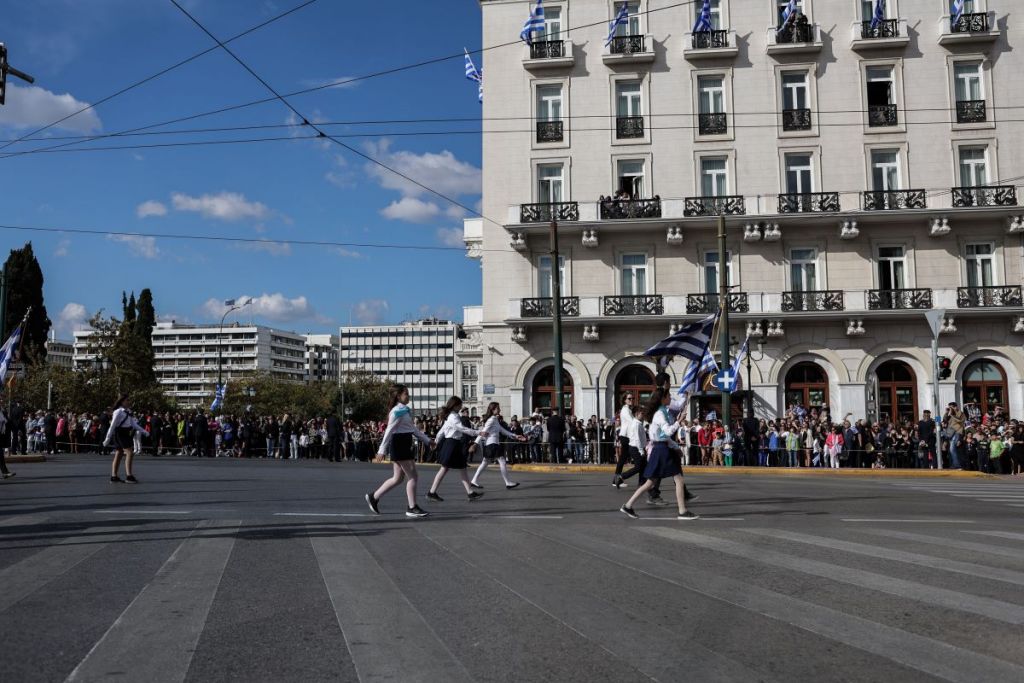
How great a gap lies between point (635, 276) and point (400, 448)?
2528 centimetres

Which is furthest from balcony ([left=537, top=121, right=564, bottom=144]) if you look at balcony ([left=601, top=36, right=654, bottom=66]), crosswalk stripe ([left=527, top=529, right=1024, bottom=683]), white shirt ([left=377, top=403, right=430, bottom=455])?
crosswalk stripe ([left=527, top=529, right=1024, bottom=683])

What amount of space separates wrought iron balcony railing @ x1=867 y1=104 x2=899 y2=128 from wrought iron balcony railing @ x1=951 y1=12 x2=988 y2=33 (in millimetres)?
3876

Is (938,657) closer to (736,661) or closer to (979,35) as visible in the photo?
(736,661)

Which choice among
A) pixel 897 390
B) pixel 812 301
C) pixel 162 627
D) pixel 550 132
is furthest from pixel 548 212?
pixel 162 627

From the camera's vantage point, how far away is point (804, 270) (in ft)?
118

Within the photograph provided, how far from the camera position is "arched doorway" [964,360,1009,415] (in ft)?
114

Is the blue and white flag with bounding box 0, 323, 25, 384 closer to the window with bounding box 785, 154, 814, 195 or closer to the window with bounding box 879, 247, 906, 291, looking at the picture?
the window with bounding box 785, 154, 814, 195

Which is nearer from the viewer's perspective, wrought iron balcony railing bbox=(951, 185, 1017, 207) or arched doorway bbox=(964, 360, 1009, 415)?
wrought iron balcony railing bbox=(951, 185, 1017, 207)

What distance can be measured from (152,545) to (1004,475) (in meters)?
22.1

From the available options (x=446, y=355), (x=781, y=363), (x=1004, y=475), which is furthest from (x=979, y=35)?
(x=446, y=355)

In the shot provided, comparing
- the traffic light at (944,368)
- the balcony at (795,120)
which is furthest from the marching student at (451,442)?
the balcony at (795,120)

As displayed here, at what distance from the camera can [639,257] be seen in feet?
121

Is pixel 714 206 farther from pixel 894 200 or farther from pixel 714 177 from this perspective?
pixel 894 200

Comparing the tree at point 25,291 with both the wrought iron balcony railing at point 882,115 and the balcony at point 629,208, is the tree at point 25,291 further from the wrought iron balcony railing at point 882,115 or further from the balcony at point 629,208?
the wrought iron balcony railing at point 882,115
